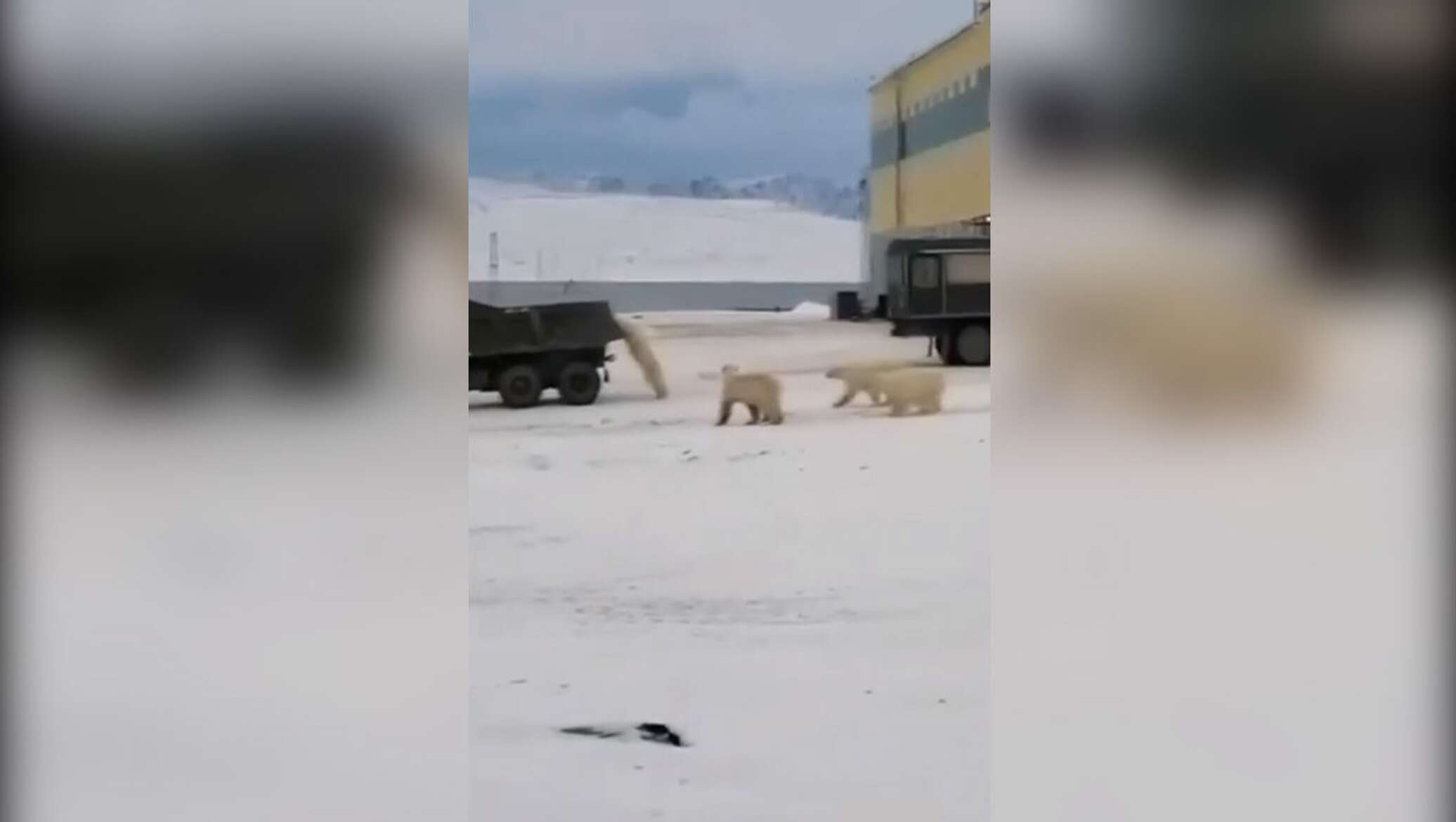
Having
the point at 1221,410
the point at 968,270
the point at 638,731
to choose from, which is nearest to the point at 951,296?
the point at 968,270

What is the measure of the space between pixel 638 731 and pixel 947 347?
658 millimetres

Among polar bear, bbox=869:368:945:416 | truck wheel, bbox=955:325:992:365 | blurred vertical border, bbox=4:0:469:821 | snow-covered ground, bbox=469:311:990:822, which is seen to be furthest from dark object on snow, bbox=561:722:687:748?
truck wheel, bbox=955:325:992:365

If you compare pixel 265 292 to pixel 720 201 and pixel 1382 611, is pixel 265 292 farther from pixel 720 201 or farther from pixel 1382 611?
pixel 1382 611

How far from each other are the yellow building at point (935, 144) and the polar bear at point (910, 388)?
0.42 ft

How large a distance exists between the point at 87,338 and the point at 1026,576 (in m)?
1.27

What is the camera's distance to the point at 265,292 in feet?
5.28

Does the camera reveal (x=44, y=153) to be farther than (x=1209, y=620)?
No

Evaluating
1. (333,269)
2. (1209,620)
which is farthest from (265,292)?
(1209,620)

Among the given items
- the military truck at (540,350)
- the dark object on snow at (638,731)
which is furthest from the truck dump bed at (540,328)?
the dark object on snow at (638,731)

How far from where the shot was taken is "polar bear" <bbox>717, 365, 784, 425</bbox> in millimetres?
1688

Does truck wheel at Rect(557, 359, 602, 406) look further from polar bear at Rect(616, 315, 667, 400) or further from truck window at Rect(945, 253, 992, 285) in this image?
truck window at Rect(945, 253, 992, 285)

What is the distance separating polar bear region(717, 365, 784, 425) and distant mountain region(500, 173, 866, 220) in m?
0.23

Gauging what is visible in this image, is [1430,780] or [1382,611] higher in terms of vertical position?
[1382,611]

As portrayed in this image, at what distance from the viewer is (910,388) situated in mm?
1687
